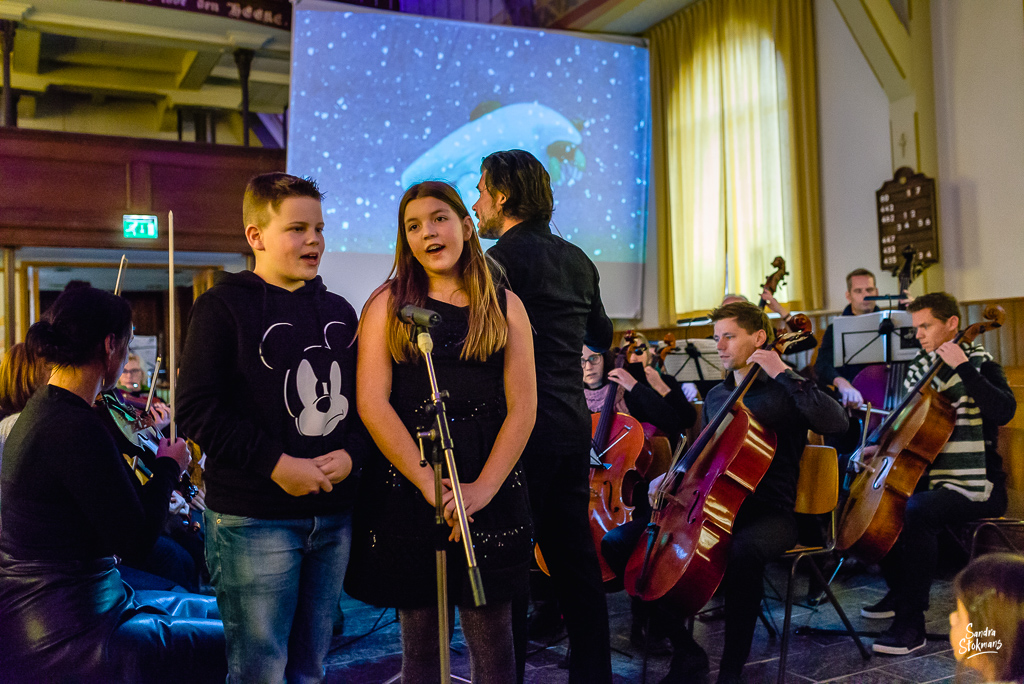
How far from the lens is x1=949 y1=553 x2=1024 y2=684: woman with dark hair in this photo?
127 centimetres

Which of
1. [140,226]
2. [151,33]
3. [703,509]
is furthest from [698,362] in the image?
[151,33]

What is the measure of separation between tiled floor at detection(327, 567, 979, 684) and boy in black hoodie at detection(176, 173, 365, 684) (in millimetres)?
1425

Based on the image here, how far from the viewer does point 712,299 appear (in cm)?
704

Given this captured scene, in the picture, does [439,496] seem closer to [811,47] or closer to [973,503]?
[973,503]

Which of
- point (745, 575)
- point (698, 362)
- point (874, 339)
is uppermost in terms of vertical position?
point (874, 339)

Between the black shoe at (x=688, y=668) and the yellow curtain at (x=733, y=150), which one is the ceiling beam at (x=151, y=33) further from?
the black shoe at (x=688, y=668)

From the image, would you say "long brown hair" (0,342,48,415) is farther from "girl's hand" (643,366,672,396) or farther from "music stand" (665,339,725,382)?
"music stand" (665,339,725,382)

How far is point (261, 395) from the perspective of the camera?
1.71m

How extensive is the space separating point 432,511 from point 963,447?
2.57 m

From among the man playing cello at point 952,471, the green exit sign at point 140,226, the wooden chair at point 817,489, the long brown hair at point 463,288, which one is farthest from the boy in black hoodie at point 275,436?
the green exit sign at point 140,226

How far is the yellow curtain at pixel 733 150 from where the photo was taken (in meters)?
6.21

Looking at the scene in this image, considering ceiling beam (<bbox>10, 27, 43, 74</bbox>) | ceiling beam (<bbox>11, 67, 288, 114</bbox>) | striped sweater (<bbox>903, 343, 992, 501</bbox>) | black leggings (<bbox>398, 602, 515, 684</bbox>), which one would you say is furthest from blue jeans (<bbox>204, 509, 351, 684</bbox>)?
ceiling beam (<bbox>11, 67, 288, 114</bbox>)

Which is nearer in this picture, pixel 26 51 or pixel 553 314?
pixel 553 314

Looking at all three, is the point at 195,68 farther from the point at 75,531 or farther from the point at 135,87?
the point at 75,531
